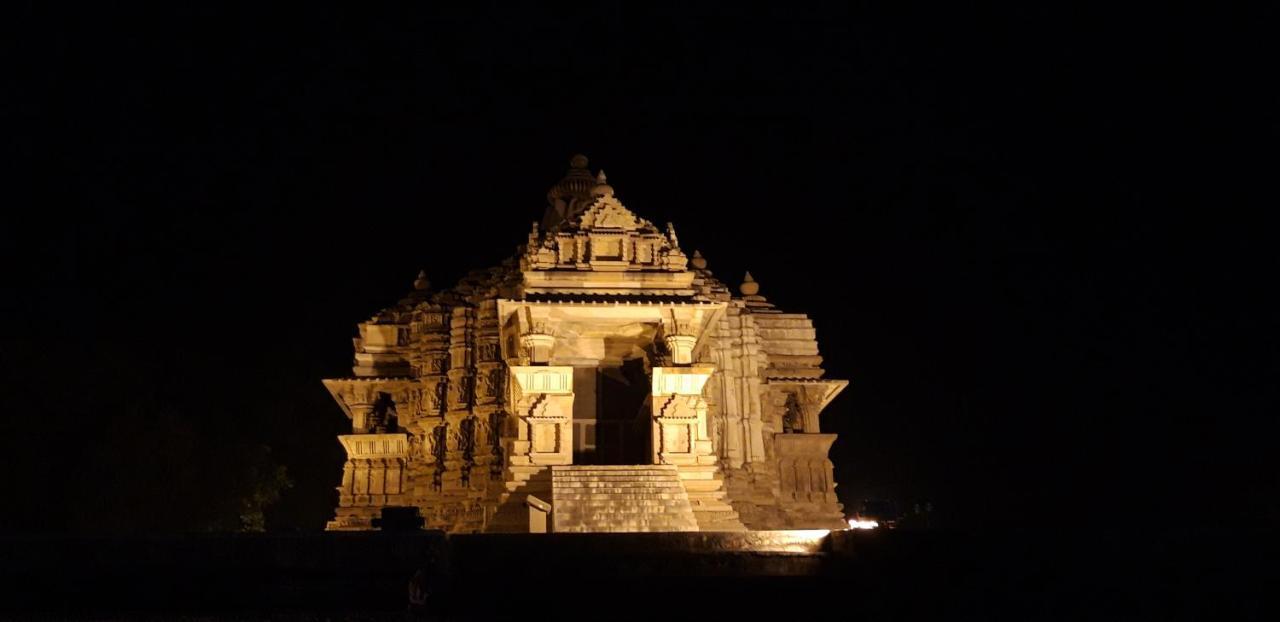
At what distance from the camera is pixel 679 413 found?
17.4 meters

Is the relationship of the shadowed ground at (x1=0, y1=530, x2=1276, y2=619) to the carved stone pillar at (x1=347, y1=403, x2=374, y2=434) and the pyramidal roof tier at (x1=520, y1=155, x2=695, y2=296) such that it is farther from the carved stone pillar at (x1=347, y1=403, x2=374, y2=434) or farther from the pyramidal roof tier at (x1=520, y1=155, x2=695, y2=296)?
the carved stone pillar at (x1=347, y1=403, x2=374, y2=434)

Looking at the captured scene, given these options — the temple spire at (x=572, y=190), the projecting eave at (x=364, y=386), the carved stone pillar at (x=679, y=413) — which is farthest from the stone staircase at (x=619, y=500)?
the temple spire at (x=572, y=190)

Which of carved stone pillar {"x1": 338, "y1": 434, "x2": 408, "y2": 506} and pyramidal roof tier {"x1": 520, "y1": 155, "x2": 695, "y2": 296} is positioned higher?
pyramidal roof tier {"x1": 520, "y1": 155, "x2": 695, "y2": 296}

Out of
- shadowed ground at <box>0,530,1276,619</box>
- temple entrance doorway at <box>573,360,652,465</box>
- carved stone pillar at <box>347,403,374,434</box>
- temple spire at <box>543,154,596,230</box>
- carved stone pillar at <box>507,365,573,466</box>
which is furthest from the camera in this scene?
temple spire at <box>543,154,596,230</box>

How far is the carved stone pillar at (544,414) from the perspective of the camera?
55.6 ft

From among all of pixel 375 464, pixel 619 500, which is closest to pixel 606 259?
pixel 619 500

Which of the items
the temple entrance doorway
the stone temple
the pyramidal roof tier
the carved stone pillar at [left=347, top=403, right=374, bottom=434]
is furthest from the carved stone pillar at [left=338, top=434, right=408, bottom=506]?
the pyramidal roof tier

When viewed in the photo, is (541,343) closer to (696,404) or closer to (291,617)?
(696,404)

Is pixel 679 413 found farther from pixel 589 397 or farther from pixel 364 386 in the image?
pixel 364 386

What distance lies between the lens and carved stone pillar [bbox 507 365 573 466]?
16938 millimetres

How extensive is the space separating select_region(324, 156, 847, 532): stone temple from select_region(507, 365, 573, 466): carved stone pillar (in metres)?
0.03

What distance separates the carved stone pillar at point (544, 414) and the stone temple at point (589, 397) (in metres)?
0.03

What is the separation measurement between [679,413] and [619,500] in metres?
2.57

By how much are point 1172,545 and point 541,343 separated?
36.3ft
